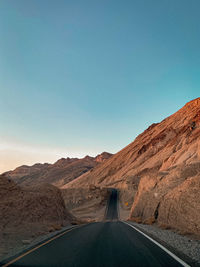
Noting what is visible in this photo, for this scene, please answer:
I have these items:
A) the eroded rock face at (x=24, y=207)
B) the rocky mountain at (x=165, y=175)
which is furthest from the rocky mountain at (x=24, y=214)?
the rocky mountain at (x=165, y=175)

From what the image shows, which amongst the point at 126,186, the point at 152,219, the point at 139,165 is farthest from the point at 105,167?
the point at 152,219

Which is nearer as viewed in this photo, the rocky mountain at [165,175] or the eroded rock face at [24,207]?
the rocky mountain at [165,175]

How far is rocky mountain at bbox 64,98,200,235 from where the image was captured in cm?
1257

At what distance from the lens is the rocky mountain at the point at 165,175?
41.2ft

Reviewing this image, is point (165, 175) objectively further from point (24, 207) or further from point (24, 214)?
point (24, 214)

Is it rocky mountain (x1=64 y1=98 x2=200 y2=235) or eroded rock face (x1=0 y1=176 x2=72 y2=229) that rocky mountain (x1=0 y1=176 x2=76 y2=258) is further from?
rocky mountain (x1=64 y1=98 x2=200 y2=235)

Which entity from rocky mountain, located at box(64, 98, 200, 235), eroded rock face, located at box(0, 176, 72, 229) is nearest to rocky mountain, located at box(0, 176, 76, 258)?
eroded rock face, located at box(0, 176, 72, 229)

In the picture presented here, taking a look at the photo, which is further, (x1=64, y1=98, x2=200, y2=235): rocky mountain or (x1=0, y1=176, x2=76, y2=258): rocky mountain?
(x1=64, y1=98, x2=200, y2=235): rocky mountain

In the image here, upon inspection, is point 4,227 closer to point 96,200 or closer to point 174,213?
point 174,213

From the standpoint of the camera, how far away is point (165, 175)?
27.2 m

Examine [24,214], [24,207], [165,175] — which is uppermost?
[165,175]

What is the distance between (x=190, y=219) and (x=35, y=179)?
194 meters

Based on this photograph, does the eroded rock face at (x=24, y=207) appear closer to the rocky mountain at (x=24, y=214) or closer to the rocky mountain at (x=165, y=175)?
the rocky mountain at (x=24, y=214)

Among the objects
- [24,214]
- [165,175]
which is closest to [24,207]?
[24,214]
